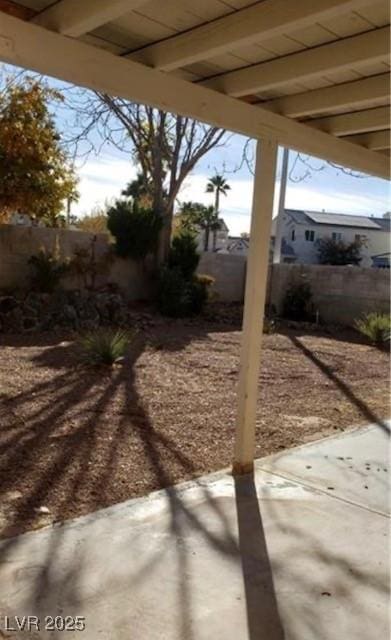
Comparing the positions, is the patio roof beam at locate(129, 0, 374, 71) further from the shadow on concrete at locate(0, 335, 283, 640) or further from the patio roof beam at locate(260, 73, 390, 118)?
the shadow on concrete at locate(0, 335, 283, 640)

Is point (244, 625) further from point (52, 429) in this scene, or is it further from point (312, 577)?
point (52, 429)

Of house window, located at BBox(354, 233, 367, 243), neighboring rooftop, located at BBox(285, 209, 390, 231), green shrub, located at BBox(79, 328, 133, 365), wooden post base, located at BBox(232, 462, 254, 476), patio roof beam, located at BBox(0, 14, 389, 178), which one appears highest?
neighboring rooftop, located at BBox(285, 209, 390, 231)

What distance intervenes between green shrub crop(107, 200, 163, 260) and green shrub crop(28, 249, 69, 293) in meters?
1.88

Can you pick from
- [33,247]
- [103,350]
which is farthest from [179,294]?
[103,350]

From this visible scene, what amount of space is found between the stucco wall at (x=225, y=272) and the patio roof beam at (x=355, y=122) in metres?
10.0

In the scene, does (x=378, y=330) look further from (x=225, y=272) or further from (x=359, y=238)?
(x=359, y=238)

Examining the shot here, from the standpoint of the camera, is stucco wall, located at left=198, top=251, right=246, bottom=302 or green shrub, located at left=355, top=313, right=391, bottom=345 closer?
→ green shrub, located at left=355, top=313, right=391, bottom=345

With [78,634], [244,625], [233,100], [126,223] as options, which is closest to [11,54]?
[233,100]

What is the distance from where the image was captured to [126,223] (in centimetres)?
1218

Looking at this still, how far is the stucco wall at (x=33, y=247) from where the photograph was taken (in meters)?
10.6

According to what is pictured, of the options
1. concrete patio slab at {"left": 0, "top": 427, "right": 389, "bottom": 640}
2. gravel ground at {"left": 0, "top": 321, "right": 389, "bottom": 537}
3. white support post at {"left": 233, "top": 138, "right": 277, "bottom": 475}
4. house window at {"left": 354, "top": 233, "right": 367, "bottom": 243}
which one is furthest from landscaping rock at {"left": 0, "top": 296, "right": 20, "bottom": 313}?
house window at {"left": 354, "top": 233, "right": 367, "bottom": 243}

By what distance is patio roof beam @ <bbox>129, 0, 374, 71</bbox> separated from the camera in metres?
2.42

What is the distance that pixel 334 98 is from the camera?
136 inches

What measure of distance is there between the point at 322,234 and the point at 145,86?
144 feet
